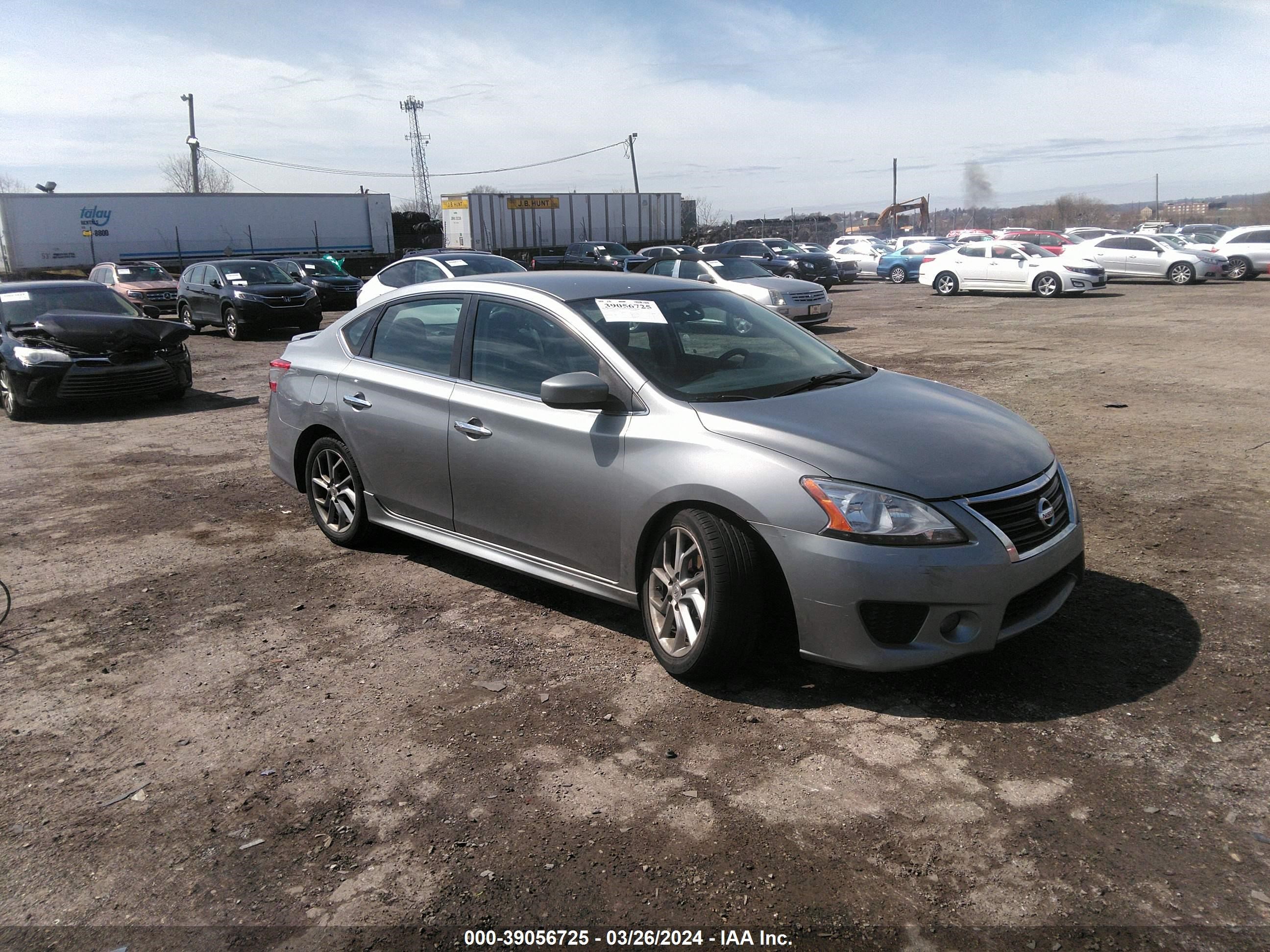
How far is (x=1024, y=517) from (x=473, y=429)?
8.29 ft

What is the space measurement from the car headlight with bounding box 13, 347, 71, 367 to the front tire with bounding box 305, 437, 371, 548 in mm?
6594

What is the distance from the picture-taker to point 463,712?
384cm

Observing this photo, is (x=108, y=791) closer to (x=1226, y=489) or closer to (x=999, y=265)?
(x=1226, y=489)

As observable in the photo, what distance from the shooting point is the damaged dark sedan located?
35.6 feet

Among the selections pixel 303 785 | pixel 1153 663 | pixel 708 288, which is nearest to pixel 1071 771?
pixel 1153 663

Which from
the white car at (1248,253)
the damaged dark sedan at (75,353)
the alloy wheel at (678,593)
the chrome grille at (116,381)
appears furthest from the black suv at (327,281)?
the white car at (1248,253)

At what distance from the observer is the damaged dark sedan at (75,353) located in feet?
35.6

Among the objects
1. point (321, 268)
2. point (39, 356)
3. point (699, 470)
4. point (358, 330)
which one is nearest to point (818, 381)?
point (699, 470)

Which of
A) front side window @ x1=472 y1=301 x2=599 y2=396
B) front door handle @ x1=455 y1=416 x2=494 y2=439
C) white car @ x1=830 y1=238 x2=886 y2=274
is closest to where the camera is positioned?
front side window @ x1=472 y1=301 x2=599 y2=396

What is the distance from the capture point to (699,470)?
3.84 meters

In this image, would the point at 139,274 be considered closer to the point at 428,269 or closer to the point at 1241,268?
the point at 428,269

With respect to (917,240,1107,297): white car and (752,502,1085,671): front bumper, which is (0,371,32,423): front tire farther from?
(917,240,1107,297): white car

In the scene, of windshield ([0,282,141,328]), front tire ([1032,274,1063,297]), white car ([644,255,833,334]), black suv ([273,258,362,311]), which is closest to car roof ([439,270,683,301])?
windshield ([0,282,141,328])

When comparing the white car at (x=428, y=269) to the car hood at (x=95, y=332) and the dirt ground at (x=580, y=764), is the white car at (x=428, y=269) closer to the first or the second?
the car hood at (x=95, y=332)
